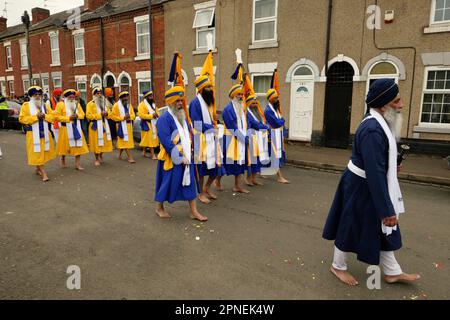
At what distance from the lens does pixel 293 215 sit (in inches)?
216

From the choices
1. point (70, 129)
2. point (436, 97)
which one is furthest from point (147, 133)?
point (436, 97)

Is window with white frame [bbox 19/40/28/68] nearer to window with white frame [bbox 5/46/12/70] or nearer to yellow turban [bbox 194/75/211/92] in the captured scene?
window with white frame [bbox 5/46/12/70]

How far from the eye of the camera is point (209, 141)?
19.9ft

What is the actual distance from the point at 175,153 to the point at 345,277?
2705 mm

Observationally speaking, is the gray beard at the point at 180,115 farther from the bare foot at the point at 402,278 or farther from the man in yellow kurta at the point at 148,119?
the man in yellow kurta at the point at 148,119

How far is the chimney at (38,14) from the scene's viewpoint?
27359mm

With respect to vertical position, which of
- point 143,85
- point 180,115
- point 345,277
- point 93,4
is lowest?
point 345,277

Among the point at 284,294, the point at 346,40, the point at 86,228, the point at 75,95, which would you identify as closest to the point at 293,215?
the point at 284,294

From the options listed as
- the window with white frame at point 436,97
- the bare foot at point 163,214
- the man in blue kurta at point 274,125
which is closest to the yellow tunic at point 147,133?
the man in blue kurta at point 274,125

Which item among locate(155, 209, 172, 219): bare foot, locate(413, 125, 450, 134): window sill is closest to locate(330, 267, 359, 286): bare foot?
locate(155, 209, 172, 219): bare foot

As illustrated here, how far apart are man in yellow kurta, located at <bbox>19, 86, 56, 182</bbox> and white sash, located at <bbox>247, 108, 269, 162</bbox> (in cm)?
463

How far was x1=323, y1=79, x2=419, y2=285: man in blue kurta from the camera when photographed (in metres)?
3.03

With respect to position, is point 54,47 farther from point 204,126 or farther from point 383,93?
point 383,93
